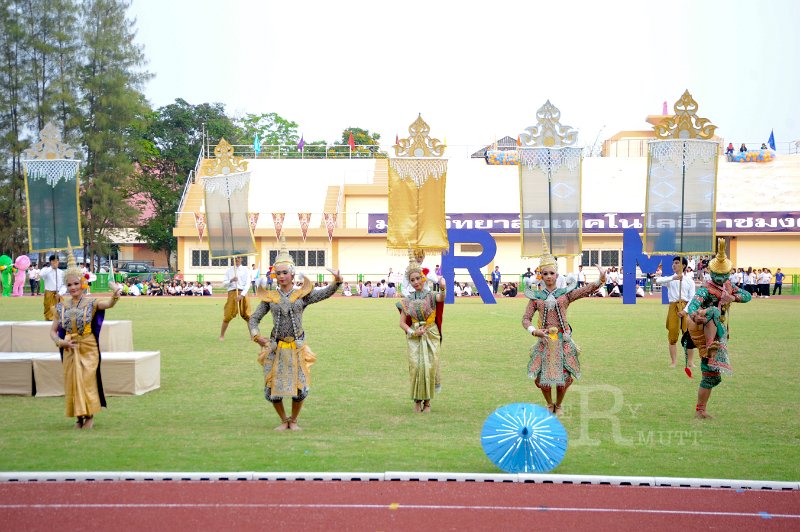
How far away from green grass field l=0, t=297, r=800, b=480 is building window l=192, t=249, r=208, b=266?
31011 mm

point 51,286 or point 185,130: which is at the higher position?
point 185,130

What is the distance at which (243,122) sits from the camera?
227 feet

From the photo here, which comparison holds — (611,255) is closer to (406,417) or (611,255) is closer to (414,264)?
(414,264)

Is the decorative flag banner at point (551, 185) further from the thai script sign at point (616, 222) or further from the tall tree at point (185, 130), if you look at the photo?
the tall tree at point (185, 130)

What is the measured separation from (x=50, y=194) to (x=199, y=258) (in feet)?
110

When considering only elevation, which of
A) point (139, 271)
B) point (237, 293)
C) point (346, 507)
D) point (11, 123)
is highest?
point (11, 123)

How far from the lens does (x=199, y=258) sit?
165 feet

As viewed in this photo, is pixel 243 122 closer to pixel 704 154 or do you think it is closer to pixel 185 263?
pixel 185 263

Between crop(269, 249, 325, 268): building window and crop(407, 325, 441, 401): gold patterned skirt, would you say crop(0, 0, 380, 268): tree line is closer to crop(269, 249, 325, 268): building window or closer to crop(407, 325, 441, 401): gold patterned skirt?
crop(269, 249, 325, 268): building window

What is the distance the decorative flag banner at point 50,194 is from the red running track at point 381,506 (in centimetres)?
1010

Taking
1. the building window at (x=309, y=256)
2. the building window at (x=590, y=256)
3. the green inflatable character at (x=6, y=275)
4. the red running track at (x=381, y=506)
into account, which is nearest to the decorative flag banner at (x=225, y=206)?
the red running track at (x=381, y=506)

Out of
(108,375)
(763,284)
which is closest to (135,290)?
(763,284)

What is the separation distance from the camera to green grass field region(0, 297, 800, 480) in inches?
328

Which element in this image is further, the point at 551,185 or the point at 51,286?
the point at 51,286
